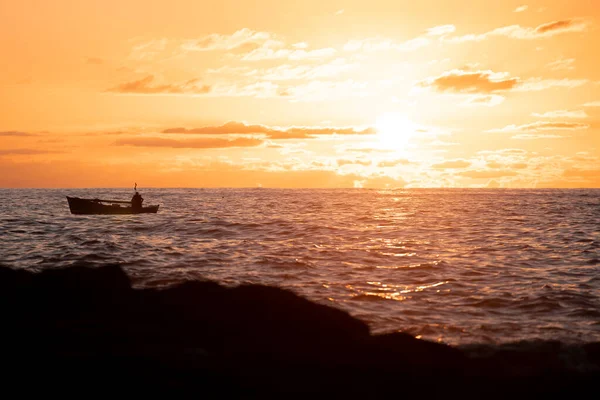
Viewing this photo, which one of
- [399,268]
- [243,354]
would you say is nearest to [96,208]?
[399,268]

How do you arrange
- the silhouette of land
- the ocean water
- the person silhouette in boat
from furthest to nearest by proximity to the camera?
the person silhouette in boat
the ocean water
the silhouette of land

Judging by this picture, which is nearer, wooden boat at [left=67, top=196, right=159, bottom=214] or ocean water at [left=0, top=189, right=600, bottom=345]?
ocean water at [left=0, top=189, right=600, bottom=345]

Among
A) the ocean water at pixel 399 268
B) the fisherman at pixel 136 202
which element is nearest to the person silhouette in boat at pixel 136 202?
the fisherman at pixel 136 202

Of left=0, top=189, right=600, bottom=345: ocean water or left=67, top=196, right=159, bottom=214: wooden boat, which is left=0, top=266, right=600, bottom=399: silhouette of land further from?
left=67, top=196, right=159, bottom=214: wooden boat

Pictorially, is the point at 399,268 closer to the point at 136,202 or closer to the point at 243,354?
the point at 243,354

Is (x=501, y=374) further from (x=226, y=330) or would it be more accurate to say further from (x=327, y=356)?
(x=226, y=330)

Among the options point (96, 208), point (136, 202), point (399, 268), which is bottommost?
point (399, 268)

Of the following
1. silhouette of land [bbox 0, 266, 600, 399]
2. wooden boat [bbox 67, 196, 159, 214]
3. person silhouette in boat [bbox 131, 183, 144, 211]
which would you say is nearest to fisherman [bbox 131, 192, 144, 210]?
person silhouette in boat [bbox 131, 183, 144, 211]

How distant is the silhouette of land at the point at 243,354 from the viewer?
10195mm

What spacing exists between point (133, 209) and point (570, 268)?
5083 cm

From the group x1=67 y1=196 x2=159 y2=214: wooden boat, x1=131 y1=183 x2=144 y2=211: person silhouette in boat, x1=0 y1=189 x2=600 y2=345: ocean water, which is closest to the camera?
x1=0 y1=189 x2=600 y2=345: ocean water

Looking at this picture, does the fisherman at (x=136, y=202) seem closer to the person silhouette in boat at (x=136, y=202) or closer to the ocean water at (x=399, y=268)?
the person silhouette in boat at (x=136, y=202)

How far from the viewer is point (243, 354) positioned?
1162 cm

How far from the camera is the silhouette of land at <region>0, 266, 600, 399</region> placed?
1020cm
